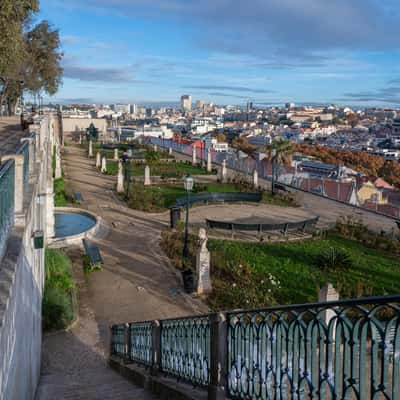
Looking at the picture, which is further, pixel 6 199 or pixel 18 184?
pixel 18 184

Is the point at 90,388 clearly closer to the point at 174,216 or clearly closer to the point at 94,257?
the point at 94,257

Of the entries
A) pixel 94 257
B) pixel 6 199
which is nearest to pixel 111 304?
pixel 94 257

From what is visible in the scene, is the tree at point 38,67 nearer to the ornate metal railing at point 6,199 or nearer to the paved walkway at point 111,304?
the paved walkway at point 111,304

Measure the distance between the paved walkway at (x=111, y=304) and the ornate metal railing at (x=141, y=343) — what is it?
38 cm

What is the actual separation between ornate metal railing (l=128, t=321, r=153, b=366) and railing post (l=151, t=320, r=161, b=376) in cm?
15

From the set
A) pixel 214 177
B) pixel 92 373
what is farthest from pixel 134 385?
pixel 214 177

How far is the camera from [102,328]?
32.7ft

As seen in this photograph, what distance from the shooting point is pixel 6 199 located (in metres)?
5.01

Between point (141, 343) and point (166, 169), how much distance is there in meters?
26.3

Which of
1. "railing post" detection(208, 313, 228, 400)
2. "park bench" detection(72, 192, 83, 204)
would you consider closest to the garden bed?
"railing post" detection(208, 313, 228, 400)

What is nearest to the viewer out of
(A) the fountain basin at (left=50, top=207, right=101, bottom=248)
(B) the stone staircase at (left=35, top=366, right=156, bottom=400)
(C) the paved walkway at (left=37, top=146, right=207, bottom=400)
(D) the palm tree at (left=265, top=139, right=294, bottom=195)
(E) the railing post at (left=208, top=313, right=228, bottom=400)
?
(E) the railing post at (left=208, top=313, right=228, bottom=400)

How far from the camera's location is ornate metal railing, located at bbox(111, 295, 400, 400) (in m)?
2.54

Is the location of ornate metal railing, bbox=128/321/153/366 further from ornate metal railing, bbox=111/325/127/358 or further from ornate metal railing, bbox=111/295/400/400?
ornate metal railing, bbox=111/295/400/400

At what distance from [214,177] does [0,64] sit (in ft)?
54.6
